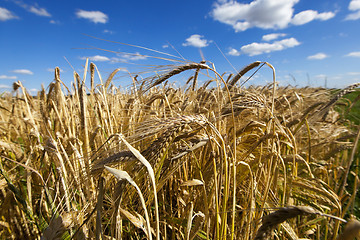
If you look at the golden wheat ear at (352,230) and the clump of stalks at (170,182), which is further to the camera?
the clump of stalks at (170,182)

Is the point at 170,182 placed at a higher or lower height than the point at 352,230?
lower

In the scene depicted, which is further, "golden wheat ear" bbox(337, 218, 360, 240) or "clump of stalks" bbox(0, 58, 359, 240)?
"clump of stalks" bbox(0, 58, 359, 240)

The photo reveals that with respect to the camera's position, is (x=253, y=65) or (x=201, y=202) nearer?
(x=253, y=65)

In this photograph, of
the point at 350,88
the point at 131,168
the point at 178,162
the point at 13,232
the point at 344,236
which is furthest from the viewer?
the point at 13,232

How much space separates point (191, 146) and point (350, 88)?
3.58 feet

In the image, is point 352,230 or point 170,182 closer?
point 352,230

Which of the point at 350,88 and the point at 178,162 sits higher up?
the point at 350,88

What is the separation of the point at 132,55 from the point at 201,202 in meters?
1.09

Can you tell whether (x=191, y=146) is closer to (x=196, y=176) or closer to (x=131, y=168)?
(x=131, y=168)

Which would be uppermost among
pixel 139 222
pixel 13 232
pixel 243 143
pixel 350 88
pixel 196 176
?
pixel 350 88

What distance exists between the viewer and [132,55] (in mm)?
912

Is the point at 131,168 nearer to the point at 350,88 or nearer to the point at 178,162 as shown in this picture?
the point at 178,162

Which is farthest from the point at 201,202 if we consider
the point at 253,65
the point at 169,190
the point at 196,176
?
the point at 253,65

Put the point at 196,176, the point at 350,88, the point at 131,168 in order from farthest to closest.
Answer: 1. the point at 196,176
2. the point at 350,88
3. the point at 131,168
